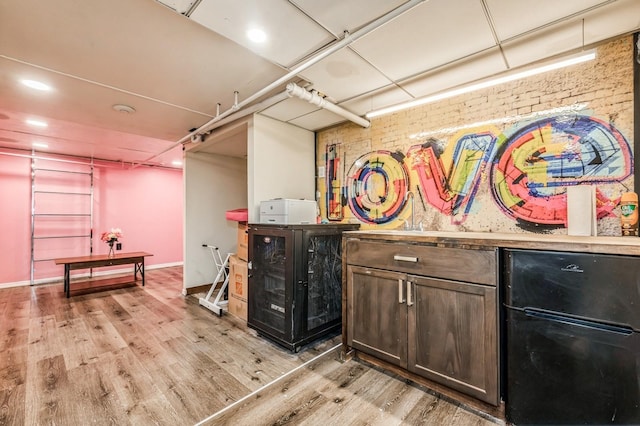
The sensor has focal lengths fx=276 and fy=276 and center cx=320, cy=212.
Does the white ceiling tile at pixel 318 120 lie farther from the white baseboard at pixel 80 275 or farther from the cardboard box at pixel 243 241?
the white baseboard at pixel 80 275

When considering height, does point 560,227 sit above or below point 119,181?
below

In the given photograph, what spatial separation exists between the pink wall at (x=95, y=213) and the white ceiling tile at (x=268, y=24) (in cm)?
612

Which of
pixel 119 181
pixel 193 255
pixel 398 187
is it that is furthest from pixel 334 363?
pixel 119 181

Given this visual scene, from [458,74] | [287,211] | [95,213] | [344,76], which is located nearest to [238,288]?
[287,211]

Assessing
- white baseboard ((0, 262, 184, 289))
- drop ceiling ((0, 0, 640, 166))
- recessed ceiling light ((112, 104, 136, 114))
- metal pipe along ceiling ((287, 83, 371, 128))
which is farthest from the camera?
white baseboard ((0, 262, 184, 289))

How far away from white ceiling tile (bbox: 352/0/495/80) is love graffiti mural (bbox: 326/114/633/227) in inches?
30.9

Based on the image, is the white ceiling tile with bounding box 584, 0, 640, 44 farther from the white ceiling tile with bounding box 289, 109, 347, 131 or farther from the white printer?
the white printer

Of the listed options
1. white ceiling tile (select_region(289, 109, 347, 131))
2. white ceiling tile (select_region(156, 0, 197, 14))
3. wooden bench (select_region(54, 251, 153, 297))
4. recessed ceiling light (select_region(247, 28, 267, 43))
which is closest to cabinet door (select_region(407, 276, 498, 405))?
recessed ceiling light (select_region(247, 28, 267, 43))

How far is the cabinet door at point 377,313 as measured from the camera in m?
2.09

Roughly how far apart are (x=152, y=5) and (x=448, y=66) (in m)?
2.17

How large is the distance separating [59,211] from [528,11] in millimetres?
7902

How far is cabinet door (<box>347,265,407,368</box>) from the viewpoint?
209cm

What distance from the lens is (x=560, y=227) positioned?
2.11m

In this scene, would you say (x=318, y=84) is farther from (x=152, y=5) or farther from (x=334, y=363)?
(x=334, y=363)
